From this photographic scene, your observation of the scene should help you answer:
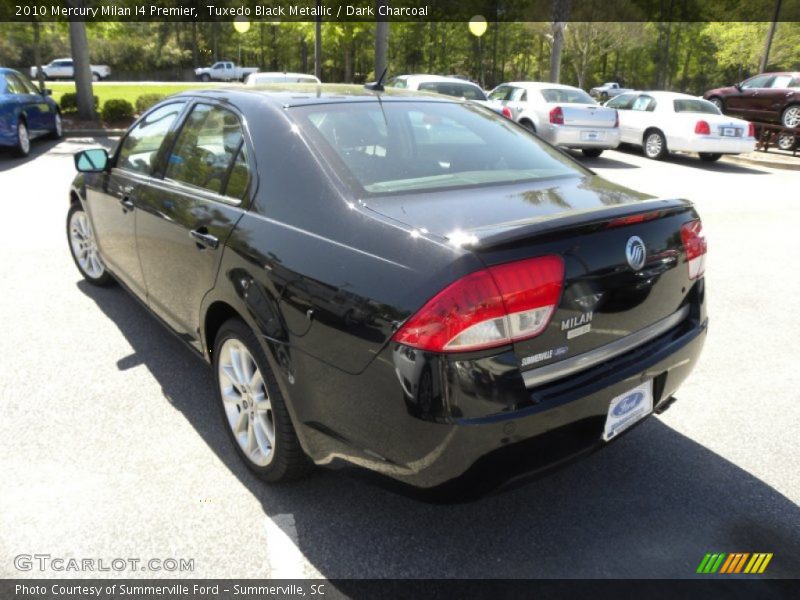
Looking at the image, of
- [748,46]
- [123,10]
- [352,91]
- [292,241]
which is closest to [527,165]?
Answer: [352,91]

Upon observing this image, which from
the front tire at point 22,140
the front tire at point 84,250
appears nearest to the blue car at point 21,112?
the front tire at point 22,140

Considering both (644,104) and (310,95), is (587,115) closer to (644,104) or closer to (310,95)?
(644,104)

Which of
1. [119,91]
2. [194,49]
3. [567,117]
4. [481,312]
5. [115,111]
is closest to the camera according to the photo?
[481,312]

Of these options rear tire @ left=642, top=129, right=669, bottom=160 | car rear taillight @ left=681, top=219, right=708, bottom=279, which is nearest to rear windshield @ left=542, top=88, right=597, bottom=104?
rear tire @ left=642, top=129, right=669, bottom=160

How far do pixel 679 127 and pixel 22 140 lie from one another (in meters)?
13.3

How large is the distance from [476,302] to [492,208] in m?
0.60

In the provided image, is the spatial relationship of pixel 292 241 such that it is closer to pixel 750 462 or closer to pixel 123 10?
pixel 750 462

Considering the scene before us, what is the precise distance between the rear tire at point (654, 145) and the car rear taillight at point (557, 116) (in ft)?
9.02

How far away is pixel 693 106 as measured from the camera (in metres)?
14.6

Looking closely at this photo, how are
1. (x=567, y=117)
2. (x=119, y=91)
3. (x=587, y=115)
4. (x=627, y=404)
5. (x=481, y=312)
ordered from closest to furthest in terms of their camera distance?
(x=481, y=312)
(x=627, y=404)
(x=567, y=117)
(x=587, y=115)
(x=119, y=91)

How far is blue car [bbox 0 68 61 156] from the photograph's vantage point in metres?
11.4

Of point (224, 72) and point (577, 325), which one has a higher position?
point (577, 325)

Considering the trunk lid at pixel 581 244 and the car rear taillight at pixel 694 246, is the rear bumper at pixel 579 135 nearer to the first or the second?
the car rear taillight at pixel 694 246

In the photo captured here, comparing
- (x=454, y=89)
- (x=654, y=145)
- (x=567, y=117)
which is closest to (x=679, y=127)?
(x=654, y=145)
